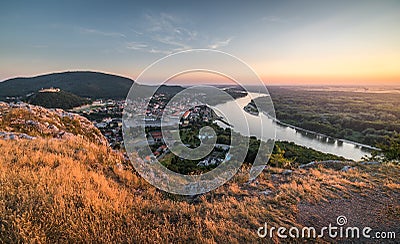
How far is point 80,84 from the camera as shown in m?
84.4

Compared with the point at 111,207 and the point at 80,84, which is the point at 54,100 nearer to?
the point at 80,84

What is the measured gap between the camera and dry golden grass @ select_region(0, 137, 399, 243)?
2633 mm

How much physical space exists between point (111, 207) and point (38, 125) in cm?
783

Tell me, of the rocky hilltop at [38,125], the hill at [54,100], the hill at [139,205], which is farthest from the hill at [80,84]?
the hill at [139,205]

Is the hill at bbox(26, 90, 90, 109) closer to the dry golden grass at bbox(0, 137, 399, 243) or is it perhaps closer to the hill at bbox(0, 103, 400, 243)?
the hill at bbox(0, 103, 400, 243)

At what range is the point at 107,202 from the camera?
11.2ft

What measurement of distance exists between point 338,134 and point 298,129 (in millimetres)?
8855

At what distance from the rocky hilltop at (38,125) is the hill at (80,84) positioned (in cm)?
6316

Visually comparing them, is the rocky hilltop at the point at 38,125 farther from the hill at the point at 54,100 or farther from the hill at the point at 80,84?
the hill at the point at 80,84

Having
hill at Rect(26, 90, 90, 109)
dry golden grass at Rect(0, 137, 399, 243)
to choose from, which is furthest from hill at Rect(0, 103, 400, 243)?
hill at Rect(26, 90, 90, 109)

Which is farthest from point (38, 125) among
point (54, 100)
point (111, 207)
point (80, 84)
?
point (80, 84)

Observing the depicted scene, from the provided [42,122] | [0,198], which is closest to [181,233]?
[0,198]

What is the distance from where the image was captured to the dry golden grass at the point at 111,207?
2.63 metres

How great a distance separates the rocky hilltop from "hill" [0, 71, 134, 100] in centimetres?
6316
